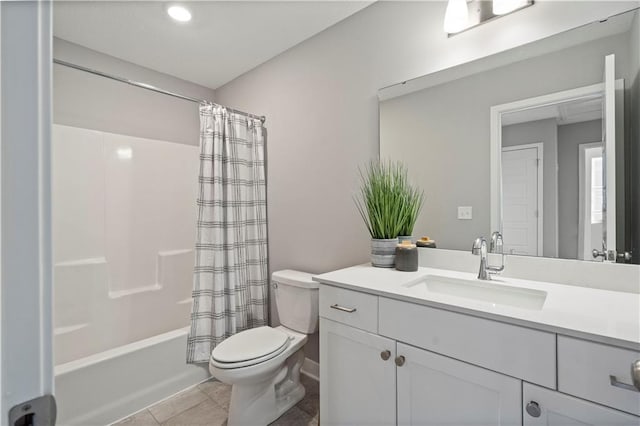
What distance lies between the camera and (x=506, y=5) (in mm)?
1351

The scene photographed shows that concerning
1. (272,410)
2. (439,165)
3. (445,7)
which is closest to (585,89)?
(439,165)

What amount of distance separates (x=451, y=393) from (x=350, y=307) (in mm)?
464

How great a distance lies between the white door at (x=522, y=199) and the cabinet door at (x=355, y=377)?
74cm

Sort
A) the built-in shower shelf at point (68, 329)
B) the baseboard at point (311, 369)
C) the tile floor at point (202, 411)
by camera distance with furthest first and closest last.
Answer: the baseboard at point (311, 369) < the built-in shower shelf at point (68, 329) < the tile floor at point (202, 411)

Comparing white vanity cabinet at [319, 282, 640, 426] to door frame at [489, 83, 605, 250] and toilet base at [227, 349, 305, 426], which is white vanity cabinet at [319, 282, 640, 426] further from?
door frame at [489, 83, 605, 250]

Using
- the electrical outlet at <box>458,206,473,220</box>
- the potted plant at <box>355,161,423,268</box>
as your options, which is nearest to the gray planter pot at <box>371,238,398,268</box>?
the potted plant at <box>355,161,423,268</box>

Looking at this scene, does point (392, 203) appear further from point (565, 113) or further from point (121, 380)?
point (121, 380)

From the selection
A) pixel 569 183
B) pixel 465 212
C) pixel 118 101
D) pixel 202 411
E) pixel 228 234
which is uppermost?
pixel 118 101

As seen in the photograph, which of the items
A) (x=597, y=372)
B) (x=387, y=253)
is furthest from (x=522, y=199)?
(x=597, y=372)

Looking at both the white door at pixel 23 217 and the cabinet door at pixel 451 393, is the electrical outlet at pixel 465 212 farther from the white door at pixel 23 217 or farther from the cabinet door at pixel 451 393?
the white door at pixel 23 217

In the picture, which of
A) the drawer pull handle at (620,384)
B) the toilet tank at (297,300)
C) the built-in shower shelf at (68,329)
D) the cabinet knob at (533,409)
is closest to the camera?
the drawer pull handle at (620,384)

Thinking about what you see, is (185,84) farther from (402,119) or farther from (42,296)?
(42,296)

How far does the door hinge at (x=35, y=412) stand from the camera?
352 mm

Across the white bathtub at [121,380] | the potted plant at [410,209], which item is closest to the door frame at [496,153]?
the potted plant at [410,209]
